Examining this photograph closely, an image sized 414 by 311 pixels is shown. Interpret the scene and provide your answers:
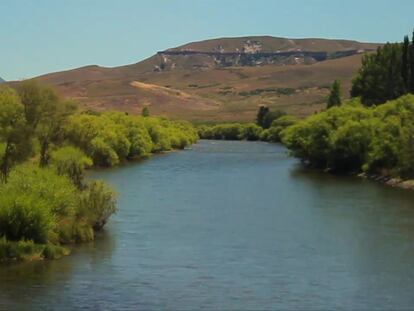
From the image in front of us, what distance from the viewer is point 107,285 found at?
33531 mm

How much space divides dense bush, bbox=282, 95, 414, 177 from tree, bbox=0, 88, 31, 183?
41585mm

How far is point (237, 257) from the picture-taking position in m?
39.9

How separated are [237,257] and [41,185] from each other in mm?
10306

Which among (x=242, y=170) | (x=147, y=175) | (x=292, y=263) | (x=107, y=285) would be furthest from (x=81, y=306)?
(x=242, y=170)

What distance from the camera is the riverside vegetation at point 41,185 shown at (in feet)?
120

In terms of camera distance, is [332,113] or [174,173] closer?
[174,173]

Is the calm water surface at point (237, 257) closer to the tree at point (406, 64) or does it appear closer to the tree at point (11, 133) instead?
the tree at point (11, 133)

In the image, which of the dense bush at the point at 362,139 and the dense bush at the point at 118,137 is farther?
the dense bush at the point at 118,137

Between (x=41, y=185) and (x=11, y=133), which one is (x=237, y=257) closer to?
(x=41, y=185)

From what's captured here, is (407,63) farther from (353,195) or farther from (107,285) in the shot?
(107,285)

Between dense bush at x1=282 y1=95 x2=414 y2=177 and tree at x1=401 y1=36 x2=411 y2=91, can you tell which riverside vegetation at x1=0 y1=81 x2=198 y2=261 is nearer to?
dense bush at x1=282 y1=95 x2=414 y2=177

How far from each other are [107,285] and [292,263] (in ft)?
31.2

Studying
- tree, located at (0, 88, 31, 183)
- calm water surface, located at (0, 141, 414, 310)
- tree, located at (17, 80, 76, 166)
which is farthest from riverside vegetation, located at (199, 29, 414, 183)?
tree, located at (0, 88, 31, 183)

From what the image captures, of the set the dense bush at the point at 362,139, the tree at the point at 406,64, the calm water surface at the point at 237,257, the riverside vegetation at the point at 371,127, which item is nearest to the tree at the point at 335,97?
the riverside vegetation at the point at 371,127
